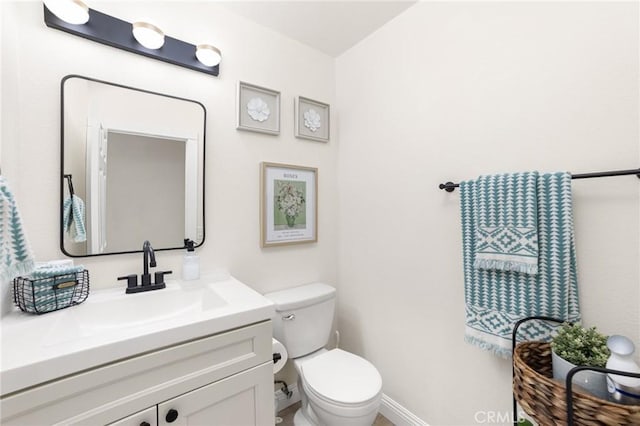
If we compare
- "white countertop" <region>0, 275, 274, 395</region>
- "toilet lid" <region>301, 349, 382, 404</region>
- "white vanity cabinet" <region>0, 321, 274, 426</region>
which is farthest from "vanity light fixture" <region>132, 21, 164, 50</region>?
"toilet lid" <region>301, 349, 382, 404</region>

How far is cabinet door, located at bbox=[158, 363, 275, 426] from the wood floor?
0.67m

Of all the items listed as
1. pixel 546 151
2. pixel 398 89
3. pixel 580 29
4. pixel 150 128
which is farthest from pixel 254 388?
pixel 580 29

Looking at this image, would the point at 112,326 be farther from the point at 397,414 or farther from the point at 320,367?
the point at 397,414

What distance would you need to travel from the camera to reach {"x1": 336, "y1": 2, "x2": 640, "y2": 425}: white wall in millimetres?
945

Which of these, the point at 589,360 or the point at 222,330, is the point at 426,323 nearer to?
the point at 589,360

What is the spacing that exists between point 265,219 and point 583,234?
145cm

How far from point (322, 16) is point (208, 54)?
27.8 inches

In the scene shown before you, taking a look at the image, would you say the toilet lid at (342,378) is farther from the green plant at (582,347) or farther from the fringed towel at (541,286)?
the green plant at (582,347)

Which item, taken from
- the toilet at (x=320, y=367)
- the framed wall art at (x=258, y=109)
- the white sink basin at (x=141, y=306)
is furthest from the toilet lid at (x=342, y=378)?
the framed wall art at (x=258, y=109)

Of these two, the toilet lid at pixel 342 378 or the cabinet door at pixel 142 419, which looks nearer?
the cabinet door at pixel 142 419

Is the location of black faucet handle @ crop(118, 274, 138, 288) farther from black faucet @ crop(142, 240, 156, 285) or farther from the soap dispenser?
the soap dispenser

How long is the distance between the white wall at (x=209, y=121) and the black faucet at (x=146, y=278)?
97 mm

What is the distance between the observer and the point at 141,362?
80 cm

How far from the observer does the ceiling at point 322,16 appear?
1.52m
